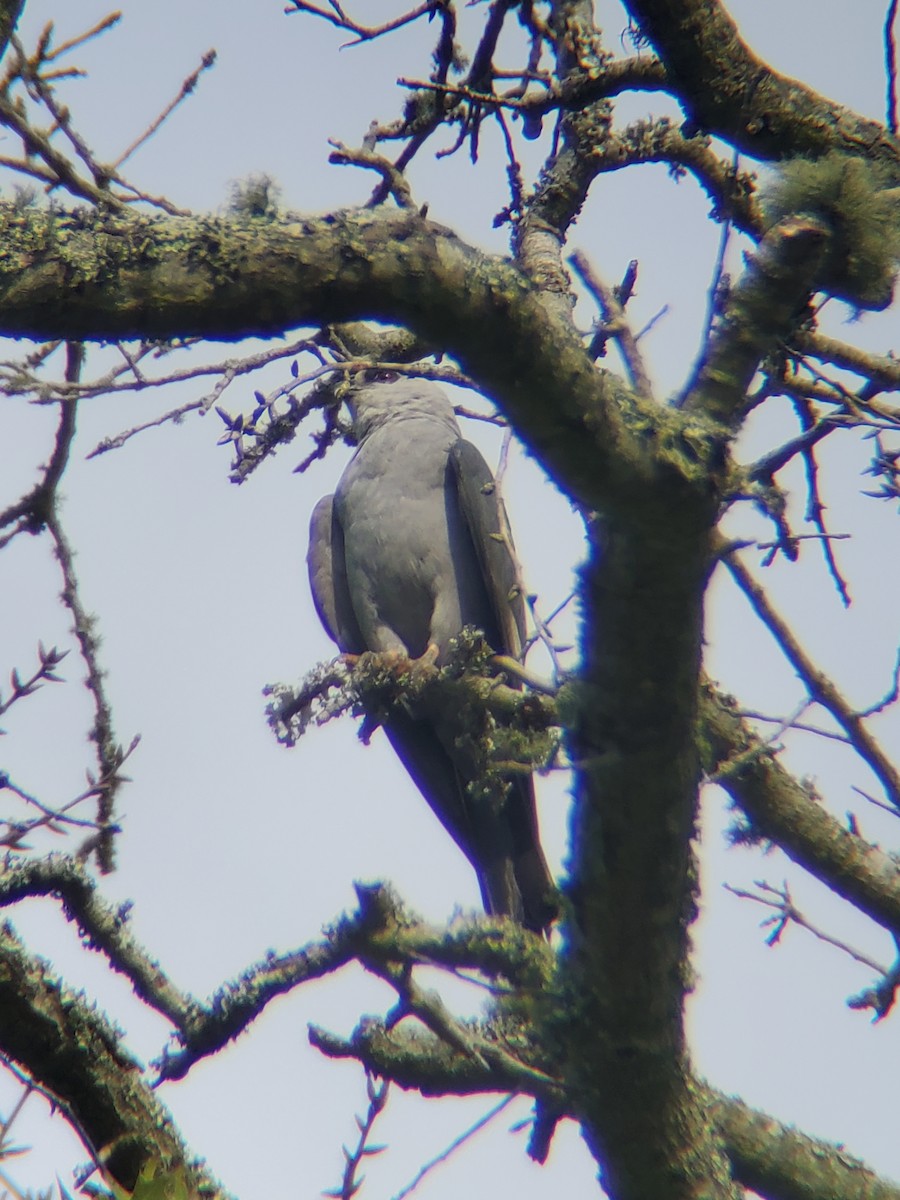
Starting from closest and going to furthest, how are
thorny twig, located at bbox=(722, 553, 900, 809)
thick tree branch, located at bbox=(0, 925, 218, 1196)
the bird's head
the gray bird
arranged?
1. thick tree branch, located at bbox=(0, 925, 218, 1196)
2. thorny twig, located at bbox=(722, 553, 900, 809)
3. the gray bird
4. the bird's head

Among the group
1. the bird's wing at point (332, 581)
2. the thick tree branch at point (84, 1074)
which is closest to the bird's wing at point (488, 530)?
the bird's wing at point (332, 581)

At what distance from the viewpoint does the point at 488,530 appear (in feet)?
17.5

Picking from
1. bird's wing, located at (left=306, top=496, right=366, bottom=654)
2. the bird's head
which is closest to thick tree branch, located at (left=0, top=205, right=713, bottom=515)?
the bird's head

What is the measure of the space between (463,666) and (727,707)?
88 cm

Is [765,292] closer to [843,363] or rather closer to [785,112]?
[785,112]

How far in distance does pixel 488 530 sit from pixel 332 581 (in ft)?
3.24

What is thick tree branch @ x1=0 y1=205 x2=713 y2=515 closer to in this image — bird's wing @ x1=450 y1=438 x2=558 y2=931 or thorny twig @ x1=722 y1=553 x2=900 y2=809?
thorny twig @ x1=722 y1=553 x2=900 y2=809

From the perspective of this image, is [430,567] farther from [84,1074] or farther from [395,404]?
[84,1074]

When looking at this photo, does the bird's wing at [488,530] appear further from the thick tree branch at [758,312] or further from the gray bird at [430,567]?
the thick tree branch at [758,312]

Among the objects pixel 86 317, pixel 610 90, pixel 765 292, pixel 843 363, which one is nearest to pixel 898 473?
pixel 843 363

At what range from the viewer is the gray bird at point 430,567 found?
17.7 ft

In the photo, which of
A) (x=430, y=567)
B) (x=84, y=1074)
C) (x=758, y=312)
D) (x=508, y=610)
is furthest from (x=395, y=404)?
(x=84, y=1074)

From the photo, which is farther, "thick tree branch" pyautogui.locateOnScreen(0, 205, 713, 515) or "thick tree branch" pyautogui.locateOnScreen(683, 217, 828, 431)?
"thick tree branch" pyautogui.locateOnScreen(683, 217, 828, 431)

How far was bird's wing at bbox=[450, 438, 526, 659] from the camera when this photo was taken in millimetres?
5391
